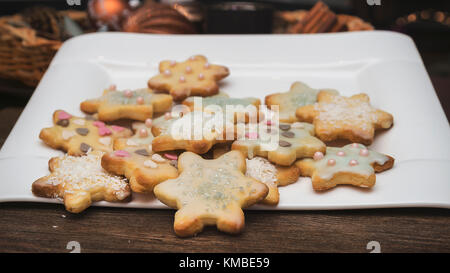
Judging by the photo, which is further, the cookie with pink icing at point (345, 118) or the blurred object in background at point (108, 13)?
the blurred object in background at point (108, 13)

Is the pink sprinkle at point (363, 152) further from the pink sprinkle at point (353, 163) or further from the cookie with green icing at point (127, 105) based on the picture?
the cookie with green icing at point (127, 105)

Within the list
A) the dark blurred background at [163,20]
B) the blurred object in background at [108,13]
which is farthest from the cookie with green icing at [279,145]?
the blurred object in background at [108,13]

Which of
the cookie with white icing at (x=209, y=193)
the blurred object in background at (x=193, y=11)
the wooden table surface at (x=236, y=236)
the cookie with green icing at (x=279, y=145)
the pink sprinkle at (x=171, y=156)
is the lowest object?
the wooden table surface at (x=236, y=236)

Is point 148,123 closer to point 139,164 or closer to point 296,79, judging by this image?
point 139,164

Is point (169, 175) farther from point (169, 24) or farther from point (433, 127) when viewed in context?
point (169, 24)
